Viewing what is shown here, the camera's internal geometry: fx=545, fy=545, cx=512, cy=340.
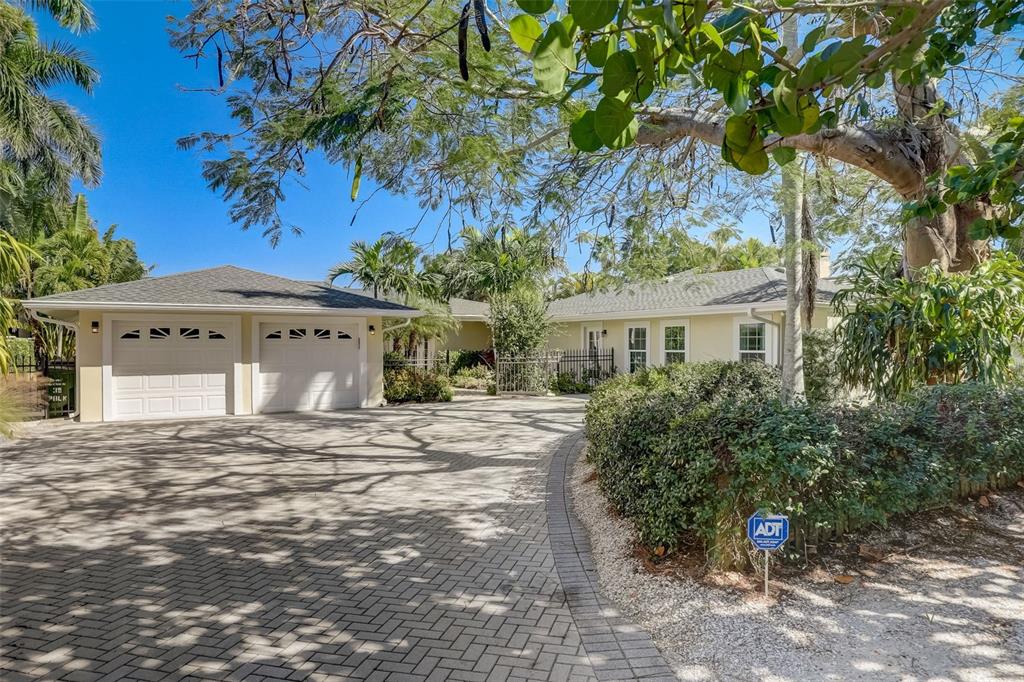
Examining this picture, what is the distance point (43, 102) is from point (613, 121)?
2180 centimetres

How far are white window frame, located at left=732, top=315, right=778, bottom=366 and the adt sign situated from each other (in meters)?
11.5

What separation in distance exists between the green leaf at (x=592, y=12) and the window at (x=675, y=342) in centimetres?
1646

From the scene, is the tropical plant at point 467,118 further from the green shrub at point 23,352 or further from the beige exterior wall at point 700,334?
the green shrub at point 23,352

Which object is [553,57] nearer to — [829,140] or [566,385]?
[829,140]

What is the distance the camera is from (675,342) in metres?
17.4

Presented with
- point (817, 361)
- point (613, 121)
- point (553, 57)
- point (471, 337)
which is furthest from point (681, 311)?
point (553, 57)

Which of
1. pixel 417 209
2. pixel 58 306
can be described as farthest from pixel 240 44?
pixel 58 306

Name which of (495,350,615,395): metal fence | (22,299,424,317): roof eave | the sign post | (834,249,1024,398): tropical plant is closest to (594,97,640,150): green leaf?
the sign post

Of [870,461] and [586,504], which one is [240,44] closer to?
[586,504]

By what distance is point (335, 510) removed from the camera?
6.07 m

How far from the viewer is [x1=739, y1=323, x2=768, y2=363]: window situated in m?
15.1

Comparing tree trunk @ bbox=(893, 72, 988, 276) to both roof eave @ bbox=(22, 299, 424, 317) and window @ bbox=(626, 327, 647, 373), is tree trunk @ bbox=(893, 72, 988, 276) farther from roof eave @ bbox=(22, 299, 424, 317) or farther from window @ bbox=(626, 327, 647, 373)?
window @ bbox=(626, 327, 647, 373)

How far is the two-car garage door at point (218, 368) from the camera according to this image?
1252cm

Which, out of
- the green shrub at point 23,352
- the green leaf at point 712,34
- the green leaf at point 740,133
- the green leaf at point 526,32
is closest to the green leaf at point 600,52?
the green leaf at point 526,32
